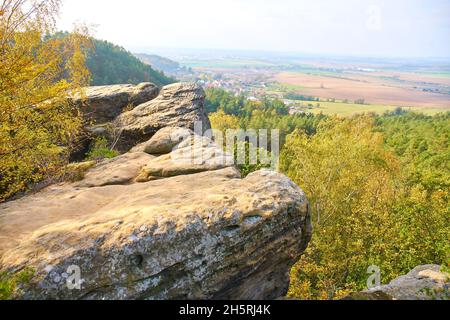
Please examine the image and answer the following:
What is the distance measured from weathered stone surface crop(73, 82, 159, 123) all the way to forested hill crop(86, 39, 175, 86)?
8631 centimetres

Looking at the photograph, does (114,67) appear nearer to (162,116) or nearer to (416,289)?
(162,116)

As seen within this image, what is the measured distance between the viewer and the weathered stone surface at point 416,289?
10.8 meters

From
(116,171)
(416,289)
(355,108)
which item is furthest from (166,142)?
(355,108)

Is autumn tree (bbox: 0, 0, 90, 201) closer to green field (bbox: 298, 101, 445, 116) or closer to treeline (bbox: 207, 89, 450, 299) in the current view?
treeline (bbox: 207, 89, 450, 299)

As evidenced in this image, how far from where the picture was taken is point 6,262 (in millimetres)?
9031

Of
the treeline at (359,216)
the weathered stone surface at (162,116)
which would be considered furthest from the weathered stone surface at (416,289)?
the weathered stone surface at (162,116)

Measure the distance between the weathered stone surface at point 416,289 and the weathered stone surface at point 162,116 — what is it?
18.8 m

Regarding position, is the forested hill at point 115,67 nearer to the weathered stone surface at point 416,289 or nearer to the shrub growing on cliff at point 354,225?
the shrub growing on cliff at point 354,225

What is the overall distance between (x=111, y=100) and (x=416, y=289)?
29076 millimetres

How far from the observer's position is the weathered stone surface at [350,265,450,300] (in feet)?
35.6

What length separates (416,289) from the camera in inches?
456

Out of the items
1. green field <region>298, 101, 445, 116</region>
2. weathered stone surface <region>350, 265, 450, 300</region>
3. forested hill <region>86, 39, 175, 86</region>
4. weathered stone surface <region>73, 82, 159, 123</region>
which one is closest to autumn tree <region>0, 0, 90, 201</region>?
weathered stone surface <region>73, 82, 159, 123</region>
